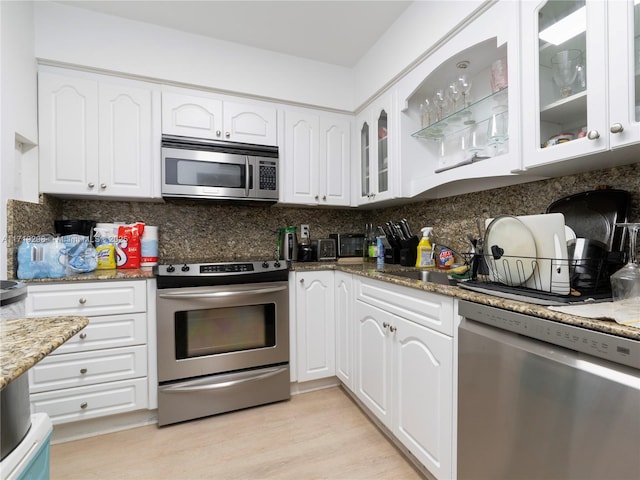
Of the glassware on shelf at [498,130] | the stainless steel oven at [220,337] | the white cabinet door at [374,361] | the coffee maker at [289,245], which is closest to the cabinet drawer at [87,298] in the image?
the stainless steel oven at [220,337]

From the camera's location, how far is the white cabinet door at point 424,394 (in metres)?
1.21

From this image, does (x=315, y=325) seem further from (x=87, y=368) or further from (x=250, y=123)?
(x=250, y=123)

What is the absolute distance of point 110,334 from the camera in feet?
5.70

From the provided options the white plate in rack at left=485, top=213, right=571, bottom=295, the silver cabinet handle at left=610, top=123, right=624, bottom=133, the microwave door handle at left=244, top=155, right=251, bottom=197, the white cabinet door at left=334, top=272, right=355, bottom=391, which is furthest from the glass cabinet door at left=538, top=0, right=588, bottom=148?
the microwave door handle at left=244, top=155, right=251, bottom=197

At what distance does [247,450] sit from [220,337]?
0.64 m

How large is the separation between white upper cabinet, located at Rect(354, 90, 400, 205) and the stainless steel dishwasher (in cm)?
122

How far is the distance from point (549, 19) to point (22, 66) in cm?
257

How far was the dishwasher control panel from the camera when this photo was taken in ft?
2.26

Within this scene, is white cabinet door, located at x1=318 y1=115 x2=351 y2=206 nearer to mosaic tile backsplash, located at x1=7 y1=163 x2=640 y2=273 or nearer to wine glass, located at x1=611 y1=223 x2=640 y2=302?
mosaic tile backsplash, located at x1=7 y1=163 x2=640 y2=273

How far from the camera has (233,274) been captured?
1.93 metres

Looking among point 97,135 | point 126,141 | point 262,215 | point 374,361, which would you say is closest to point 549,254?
point 374,361

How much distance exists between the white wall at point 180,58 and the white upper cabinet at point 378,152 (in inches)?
12.3

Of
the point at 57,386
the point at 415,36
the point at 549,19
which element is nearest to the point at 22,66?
the point at 57,386

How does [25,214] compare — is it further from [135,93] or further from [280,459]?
[280,459]
